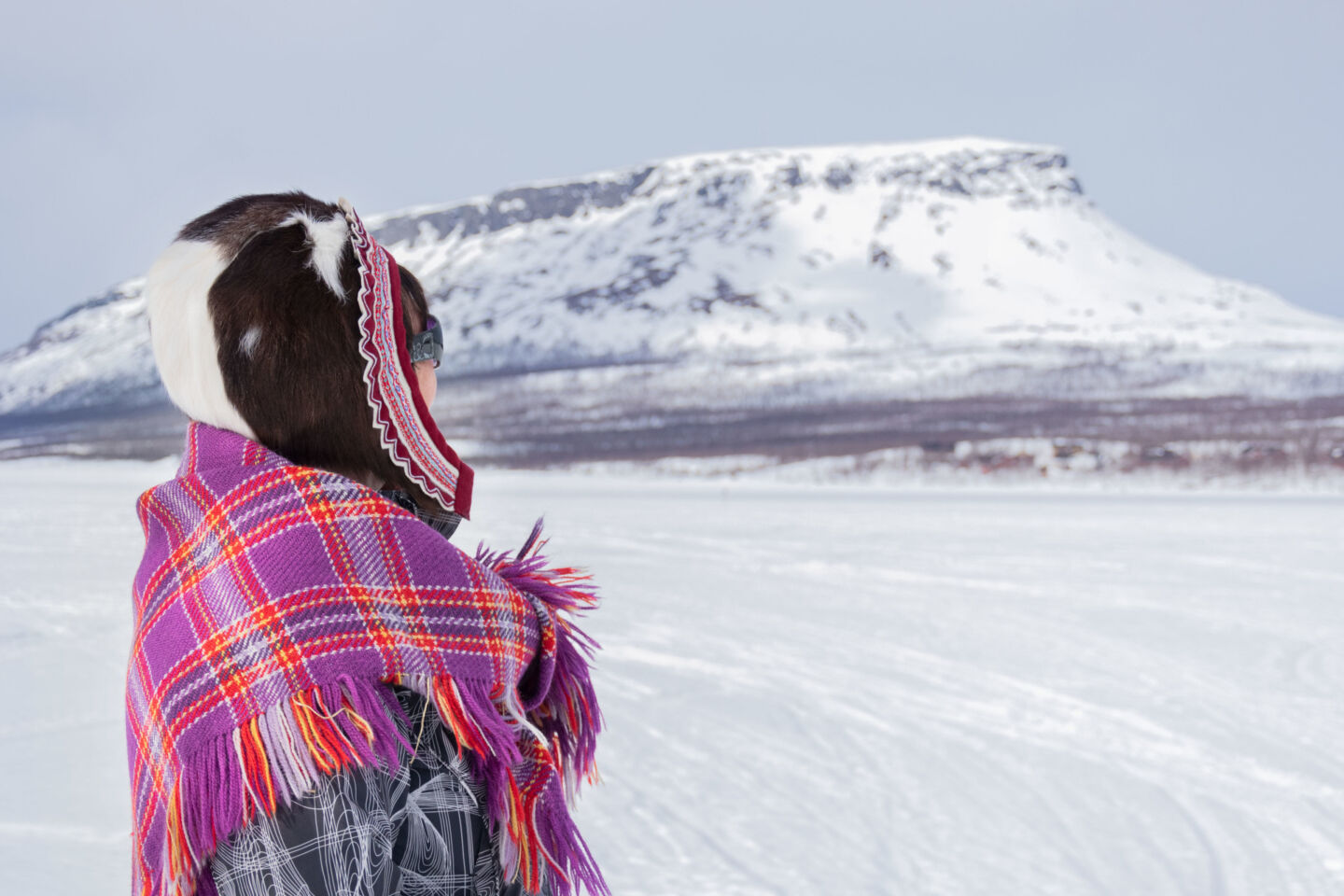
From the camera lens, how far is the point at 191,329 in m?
0.90

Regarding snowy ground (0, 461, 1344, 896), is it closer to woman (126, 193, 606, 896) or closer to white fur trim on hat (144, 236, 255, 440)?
woman (126, 193, 606, 896)

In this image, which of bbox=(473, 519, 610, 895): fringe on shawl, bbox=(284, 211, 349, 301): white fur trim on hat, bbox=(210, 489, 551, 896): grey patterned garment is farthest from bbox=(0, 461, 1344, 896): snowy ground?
bbox=(284, 211, 349, 301): white fur trim on hat

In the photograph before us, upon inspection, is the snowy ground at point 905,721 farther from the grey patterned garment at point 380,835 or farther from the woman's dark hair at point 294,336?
the woman's dark hair at point 294,336

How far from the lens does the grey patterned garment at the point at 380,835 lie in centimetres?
86

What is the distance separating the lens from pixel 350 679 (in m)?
0.87

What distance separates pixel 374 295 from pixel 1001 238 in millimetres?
98436

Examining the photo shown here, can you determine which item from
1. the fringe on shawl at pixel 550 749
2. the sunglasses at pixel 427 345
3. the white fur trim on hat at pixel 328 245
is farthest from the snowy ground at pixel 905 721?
the white fur trim on hat at pixel 328 245

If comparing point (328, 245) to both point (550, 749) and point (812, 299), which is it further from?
point (812, 299)

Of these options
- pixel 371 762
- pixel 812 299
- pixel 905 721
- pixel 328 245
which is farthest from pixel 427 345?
pixel 812 299

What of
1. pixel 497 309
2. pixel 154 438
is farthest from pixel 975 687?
pixel 497 309

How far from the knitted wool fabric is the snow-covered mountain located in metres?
47.2

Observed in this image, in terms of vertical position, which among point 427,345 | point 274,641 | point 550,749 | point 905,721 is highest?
point 427,345

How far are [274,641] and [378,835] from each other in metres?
0.19

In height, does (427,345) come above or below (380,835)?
above
